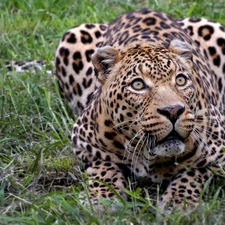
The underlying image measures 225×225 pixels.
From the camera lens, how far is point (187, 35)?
830 cm

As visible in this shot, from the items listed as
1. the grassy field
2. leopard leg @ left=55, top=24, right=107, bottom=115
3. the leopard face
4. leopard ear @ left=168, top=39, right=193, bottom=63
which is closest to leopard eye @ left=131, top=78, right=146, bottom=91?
the leopard face

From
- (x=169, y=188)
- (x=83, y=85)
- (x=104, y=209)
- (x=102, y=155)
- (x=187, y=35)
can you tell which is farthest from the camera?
(x=83, y=85)

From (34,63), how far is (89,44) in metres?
0.76

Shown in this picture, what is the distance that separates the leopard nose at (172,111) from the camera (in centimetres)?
627

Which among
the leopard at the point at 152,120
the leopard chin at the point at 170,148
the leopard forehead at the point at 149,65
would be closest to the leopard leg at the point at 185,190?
the leopard at the point at 152,120

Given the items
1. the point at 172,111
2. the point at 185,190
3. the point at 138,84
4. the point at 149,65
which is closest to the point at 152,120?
the point at 172,111

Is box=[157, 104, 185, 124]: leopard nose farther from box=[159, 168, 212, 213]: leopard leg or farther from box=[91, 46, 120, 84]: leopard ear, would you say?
box=[91, 46, 120, 84]: leopard ear

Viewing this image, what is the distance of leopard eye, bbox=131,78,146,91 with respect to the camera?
6.58 metres

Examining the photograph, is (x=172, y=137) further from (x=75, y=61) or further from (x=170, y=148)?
(x=75, y=61)

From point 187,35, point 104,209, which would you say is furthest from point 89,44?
point 104,209

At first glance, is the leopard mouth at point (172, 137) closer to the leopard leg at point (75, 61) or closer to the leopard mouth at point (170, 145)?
the leopard mouth at point (170, 145)

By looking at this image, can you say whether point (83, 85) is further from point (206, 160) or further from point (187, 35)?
point (206, 160)

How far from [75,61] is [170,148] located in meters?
2.72

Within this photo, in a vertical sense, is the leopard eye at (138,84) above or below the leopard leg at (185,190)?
above
